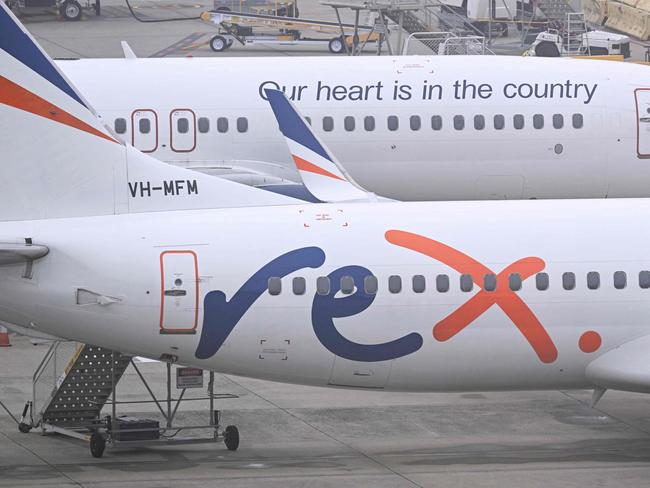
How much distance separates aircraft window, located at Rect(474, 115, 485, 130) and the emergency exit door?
15.4 m

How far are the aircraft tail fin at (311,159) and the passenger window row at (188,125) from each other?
24.6 feet

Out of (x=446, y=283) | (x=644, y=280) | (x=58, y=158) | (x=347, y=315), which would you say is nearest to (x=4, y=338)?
(x=58, y=158)

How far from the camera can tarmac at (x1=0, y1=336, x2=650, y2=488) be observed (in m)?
23.1

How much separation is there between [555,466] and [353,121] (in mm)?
14570

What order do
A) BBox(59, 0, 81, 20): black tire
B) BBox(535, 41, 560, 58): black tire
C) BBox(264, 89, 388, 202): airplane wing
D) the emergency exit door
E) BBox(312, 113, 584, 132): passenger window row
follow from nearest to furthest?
1. the emergency exit door
2. BBox(264, 89, 388, 202): airplane wing
3. BBox(312, 113, 584, 132): passenger window row
4. BBox(535, 41, 560, 58): black tire
5. BBox(59, 0, 81, 20): black tire

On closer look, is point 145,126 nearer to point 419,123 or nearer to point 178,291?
point 419,123

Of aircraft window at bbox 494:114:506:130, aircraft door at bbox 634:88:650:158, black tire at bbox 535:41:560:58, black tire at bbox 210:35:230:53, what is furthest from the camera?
black tire at bbox 210:35:230:53

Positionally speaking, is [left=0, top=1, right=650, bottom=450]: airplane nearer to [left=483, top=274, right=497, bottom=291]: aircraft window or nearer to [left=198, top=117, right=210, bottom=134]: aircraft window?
[left=483, top=274, right=497, bottom=291]: aircraft window

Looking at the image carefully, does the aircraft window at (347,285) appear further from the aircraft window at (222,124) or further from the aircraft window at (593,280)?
the aircraft window at (222,124)

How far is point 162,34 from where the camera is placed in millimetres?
69188

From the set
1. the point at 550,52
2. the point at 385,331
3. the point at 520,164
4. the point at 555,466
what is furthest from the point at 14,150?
the point at 550,52

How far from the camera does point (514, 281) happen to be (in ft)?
76.5

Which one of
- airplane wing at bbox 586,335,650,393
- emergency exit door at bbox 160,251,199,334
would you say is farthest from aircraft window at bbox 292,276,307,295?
airplane wing at bbox 586,335,650,393

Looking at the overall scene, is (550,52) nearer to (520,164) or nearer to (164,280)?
(520,164)
